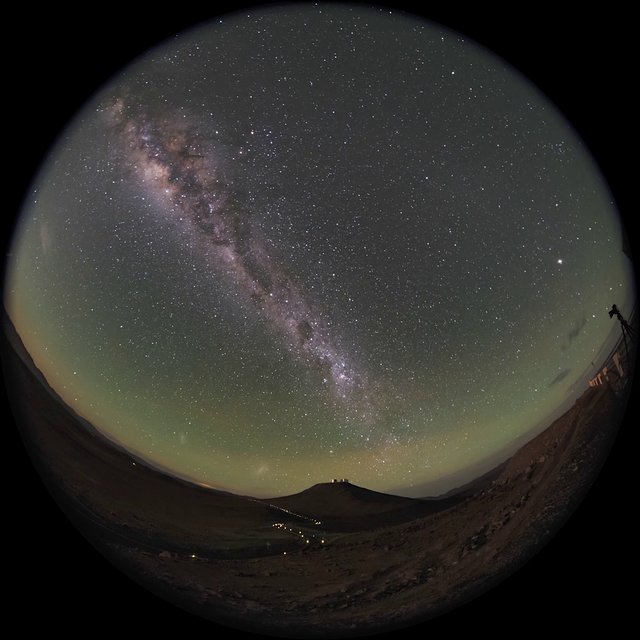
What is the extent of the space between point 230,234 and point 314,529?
1.87m

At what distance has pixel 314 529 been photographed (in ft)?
20.4

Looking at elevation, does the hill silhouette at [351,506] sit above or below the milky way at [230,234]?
below

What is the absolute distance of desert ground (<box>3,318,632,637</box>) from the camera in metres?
6.21

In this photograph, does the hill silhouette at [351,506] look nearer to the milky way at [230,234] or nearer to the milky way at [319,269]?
the milky way at [319,269]

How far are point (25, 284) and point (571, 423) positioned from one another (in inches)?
144

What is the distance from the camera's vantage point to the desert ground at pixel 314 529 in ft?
20.4

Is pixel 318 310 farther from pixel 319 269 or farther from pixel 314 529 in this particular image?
pixel 314 529

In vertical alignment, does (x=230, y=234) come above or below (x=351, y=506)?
above

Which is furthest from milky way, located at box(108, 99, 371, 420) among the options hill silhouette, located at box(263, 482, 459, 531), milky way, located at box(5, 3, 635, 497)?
hill silhouette, located at box(263, 482, 459, 531)

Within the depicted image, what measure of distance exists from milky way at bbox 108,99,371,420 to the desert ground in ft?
2.56

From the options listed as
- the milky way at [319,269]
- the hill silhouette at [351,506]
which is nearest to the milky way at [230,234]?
the milky way at [319,269]

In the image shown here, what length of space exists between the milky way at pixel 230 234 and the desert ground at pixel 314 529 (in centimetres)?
78

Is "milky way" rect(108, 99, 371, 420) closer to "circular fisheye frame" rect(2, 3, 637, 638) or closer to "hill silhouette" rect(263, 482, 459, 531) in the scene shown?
"circular fisheye frame" rect(2, 3, 637, 638)

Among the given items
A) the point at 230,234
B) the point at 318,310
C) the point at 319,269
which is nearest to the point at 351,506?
the point at 318,310
